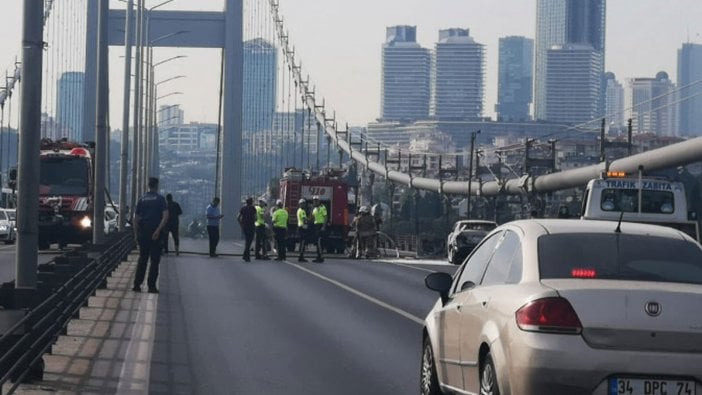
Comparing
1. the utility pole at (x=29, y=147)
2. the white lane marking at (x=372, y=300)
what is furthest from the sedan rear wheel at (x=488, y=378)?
the white lane marking at (x=372, y=300)

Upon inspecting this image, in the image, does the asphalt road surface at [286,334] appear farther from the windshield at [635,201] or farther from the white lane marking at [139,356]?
the windshield at [635,201]

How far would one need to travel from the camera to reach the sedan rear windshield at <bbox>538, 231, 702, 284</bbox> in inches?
391

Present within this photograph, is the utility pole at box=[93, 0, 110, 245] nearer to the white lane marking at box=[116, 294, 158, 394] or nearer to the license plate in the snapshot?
the white lane marking at box=[116, 294, 158, 394]

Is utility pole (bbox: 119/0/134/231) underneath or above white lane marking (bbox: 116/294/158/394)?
above

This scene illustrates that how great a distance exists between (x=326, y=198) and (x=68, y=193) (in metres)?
19.3

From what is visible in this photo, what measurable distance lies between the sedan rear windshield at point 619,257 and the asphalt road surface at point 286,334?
3.67 meters

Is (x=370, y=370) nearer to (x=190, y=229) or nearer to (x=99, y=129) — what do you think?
(x=99, y=129)

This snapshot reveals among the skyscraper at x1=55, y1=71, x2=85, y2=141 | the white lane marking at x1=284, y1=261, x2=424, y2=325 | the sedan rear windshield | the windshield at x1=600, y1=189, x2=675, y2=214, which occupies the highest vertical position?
the skyscraper at x1=55, y1=71, x2=85, y2=141

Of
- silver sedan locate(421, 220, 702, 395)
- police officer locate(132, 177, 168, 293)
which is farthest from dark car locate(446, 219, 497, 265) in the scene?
silver sedan locate(421, 220, 702, 395)

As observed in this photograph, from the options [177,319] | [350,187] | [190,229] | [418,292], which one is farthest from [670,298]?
[190,229]

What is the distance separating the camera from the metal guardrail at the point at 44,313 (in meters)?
12.1

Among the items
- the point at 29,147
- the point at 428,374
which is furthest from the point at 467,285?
the point at 29,147

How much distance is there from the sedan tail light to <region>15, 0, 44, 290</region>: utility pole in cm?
666

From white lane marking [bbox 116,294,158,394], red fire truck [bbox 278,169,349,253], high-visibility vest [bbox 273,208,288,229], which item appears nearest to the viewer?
white lane marking [bbox 116,294,158,394]
